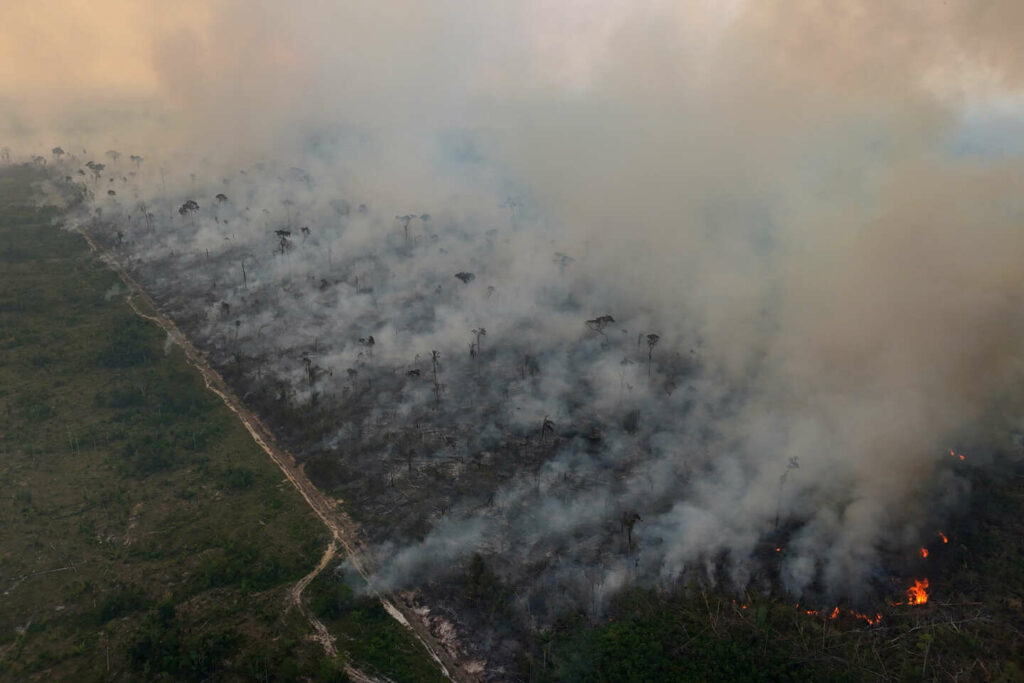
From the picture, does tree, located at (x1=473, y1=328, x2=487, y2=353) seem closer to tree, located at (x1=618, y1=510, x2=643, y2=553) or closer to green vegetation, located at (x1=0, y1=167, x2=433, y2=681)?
green vegetation, located at (x1=0, y1=167, x2=433, y2=681)

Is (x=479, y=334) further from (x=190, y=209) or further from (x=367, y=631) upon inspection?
(x=190, y=209)

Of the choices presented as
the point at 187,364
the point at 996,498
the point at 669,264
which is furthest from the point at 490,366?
the point at 996,498

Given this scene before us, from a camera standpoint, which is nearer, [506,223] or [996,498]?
[996,498]

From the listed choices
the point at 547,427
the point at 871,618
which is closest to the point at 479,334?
the point at 547,427

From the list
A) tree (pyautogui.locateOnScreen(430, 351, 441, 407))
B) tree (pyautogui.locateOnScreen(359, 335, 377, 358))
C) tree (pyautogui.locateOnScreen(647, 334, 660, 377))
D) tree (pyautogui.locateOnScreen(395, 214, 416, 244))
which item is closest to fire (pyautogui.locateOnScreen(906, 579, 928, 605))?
tree (pyautogui.locateOnScreen(647, 334, 660, 377))

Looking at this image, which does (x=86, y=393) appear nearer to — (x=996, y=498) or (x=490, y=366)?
(x=490, y=366)

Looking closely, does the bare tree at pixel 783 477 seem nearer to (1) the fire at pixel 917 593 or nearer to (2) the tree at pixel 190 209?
(1) the fire at pixel 917 593
